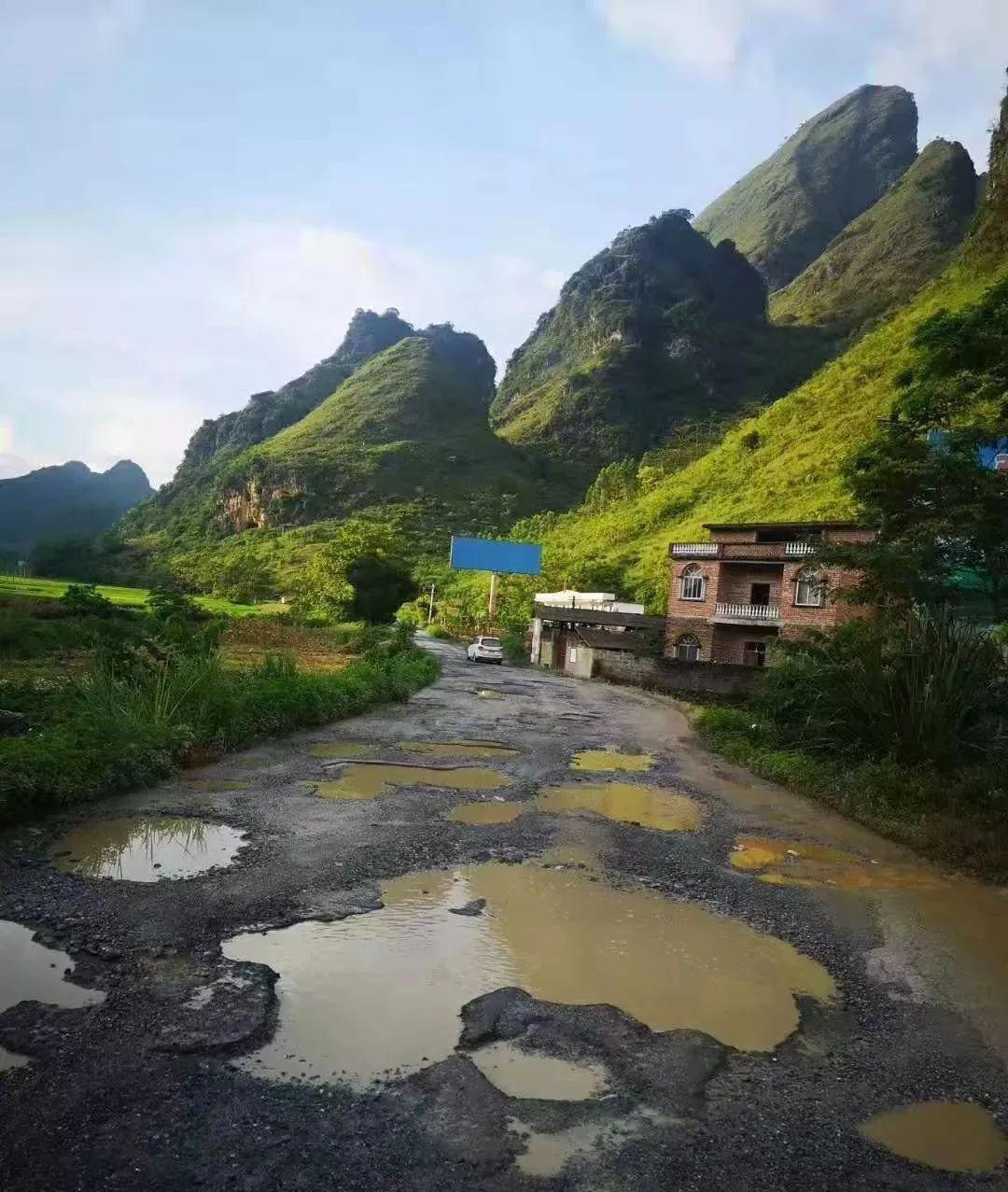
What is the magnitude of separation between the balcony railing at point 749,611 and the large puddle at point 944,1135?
29.2 m

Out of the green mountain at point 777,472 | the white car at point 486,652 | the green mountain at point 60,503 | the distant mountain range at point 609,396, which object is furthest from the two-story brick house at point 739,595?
the green mountain at point 60,503

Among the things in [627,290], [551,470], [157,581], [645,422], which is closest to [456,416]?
[551,470]

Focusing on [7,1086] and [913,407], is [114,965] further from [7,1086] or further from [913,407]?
[913,407]

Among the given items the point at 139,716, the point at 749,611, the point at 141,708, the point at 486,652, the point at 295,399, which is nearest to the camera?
the point at 139,716

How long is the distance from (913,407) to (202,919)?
34.7ft

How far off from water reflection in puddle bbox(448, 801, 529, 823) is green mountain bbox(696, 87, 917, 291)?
161 m

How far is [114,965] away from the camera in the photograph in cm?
484

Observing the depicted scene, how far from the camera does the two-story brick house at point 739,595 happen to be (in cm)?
3145

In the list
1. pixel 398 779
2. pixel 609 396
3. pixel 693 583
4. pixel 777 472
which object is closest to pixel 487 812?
pixel 398 779

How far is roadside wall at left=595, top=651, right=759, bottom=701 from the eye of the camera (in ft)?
83.5

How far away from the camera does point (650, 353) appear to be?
11831 cm

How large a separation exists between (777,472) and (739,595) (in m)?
23.3

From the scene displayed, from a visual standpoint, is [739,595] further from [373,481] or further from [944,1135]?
[373,481]

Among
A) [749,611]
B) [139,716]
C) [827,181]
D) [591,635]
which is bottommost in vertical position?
[139,716]
